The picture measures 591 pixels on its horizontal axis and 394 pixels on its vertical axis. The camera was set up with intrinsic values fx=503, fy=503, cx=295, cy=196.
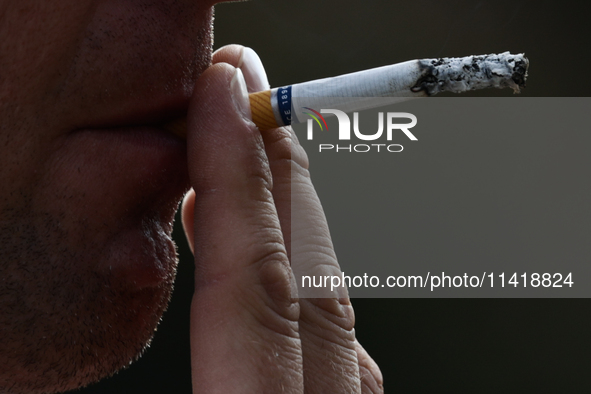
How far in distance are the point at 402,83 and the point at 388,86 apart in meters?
0.01

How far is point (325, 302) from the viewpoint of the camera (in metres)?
0.72

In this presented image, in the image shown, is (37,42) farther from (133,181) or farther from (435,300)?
(435,300)

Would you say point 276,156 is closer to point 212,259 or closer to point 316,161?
point 212,259

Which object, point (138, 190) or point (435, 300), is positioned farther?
point (435, 300)

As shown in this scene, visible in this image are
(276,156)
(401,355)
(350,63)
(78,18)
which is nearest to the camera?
(78,18)

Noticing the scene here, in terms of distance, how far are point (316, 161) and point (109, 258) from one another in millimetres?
1121

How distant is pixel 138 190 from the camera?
524 mm

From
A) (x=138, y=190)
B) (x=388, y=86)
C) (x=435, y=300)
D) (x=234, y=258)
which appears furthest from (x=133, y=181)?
(x=435, y=300)

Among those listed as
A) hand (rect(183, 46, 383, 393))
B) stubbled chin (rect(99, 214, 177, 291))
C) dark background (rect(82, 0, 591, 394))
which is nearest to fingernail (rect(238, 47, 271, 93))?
hand (rect(183, 46, 383, 393))

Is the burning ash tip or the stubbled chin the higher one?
the burning ash tip

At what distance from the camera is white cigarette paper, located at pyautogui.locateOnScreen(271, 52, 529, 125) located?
45cm

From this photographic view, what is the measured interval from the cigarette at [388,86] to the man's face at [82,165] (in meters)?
0.08

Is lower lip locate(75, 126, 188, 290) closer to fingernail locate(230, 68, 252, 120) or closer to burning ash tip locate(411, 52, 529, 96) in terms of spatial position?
fingernail locate(230, 68, 252, 120)

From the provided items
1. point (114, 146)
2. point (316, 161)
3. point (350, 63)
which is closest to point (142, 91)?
point (114, 146)
